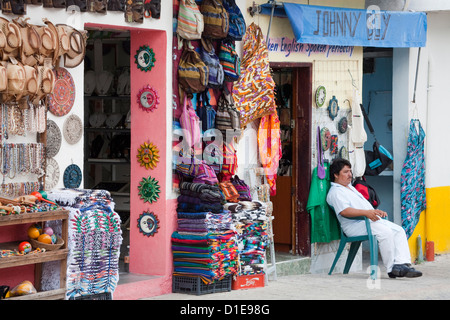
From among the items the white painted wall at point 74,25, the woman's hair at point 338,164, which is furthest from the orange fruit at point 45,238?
the woman's hair at point 338,164

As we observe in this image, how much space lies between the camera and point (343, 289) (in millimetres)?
10484

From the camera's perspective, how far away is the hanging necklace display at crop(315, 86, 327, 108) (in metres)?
12.0

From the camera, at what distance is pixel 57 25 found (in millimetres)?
8492

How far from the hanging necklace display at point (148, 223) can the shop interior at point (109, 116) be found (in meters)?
1.60

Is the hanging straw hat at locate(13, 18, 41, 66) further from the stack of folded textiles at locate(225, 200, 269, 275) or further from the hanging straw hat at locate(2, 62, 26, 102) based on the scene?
the stack of folded textiles at locate(225, 200, 269, 275)

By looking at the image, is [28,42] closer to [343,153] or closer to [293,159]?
[293,159]

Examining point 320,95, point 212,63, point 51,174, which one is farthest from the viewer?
point 320,95

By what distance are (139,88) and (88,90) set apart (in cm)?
205

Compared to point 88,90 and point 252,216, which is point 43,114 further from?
point 88,90

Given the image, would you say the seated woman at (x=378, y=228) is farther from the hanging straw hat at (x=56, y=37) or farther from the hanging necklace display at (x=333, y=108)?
the hanging straw hat at (x=56, y=37)

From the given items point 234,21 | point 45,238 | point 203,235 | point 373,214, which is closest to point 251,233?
point 203,235

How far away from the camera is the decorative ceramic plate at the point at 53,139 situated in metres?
8.56

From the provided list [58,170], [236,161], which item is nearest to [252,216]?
[236,161]

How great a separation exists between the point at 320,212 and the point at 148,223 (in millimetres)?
2782
